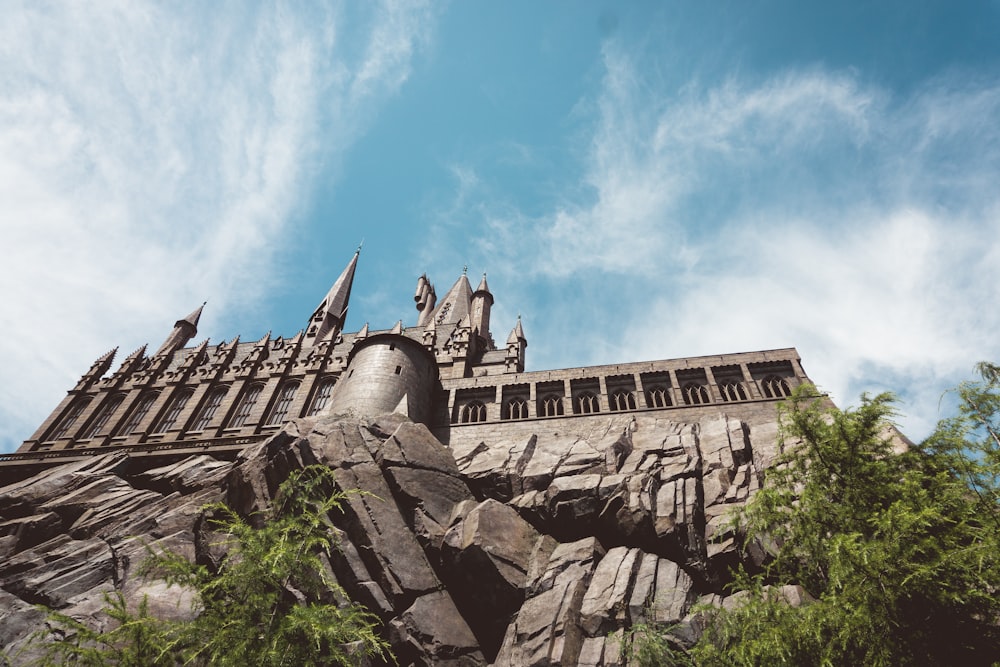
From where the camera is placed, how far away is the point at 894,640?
935cm

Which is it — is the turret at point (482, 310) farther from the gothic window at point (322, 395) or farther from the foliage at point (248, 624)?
the foliage at point (248, 624)

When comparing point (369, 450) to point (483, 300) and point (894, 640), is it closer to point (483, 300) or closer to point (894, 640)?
point (894, 640)

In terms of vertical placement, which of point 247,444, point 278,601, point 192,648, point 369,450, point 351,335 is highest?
point 351,335

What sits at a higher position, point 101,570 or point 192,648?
point 101,570

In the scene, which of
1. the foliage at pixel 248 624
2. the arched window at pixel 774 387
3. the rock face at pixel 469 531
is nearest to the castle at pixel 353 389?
the arched window at pixel 774 387

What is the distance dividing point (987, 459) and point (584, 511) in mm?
11034

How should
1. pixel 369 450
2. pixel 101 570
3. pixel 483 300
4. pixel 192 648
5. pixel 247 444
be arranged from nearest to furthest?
pixel 192 648 < pixel 101 570 < pixel 369 450 < pixel 247 444 < pixel 483 300

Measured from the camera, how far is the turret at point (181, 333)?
43688mm

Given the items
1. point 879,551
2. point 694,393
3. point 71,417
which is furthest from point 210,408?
point 879,551

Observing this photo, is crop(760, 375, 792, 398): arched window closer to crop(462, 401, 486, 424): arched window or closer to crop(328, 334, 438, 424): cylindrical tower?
crop(462, 401, 486, 424): arched window

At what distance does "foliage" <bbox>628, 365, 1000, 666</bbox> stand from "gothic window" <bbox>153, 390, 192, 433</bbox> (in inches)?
1309

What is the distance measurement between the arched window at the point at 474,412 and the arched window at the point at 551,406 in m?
3.32

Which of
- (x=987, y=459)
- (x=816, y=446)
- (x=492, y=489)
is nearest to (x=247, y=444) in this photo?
(x=492, y=489)

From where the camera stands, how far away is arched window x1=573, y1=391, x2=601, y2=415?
27938mm
